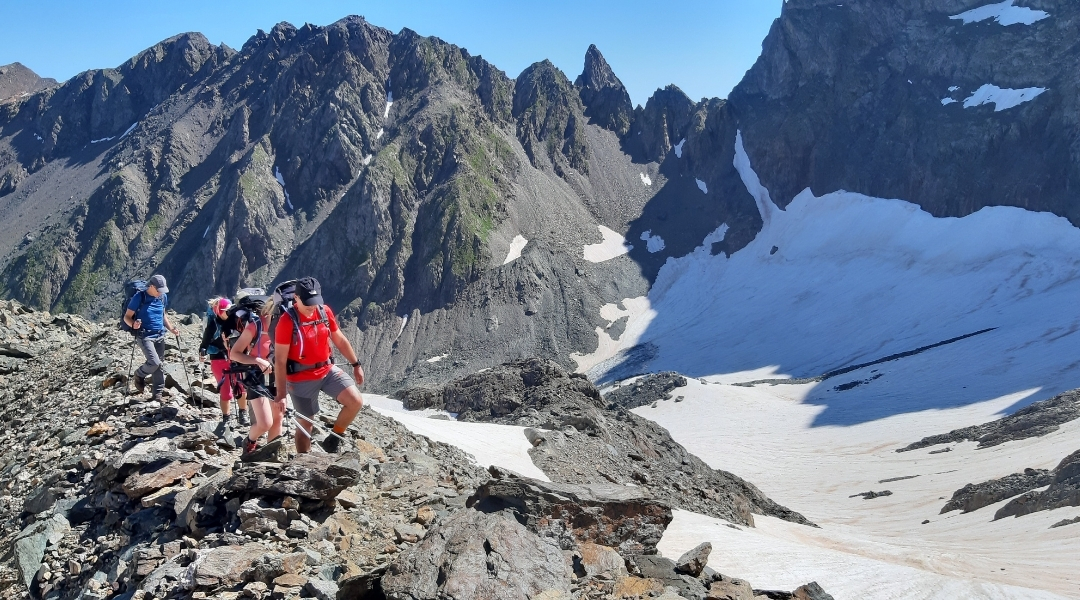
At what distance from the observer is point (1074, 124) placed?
107562 millimetres

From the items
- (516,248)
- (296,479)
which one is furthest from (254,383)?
(516,248)

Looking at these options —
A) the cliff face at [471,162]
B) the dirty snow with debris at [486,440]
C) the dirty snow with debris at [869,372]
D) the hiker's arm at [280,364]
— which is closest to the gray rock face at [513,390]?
the dirty snow with debris at [486,440]

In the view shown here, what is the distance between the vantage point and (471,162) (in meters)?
132

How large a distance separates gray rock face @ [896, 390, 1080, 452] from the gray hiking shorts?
4576 cm

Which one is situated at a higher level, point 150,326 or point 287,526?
point 150,326

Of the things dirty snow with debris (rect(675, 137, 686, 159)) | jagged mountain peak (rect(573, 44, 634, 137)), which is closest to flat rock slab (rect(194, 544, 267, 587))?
dirty snow with debris (rect(675, 137, 686, 159))

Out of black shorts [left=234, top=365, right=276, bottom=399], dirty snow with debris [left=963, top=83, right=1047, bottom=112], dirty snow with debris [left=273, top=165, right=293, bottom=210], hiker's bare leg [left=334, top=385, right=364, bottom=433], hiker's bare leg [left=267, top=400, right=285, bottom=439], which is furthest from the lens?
dirty snow with debris [left=273, top=165, right=293, bottom=210]

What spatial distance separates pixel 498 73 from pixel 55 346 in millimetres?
139892

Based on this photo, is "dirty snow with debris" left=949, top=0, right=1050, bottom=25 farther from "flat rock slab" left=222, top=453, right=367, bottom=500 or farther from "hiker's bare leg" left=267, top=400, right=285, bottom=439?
"flat rock slab" left=222, top=453, right=367, bottom=500

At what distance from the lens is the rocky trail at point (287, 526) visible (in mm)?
7996

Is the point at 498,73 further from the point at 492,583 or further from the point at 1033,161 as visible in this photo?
the point at 492,583

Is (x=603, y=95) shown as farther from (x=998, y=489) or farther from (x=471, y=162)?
(x=998, y=489)

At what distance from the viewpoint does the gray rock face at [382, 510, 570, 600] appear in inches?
303

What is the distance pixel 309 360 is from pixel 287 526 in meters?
2.36
